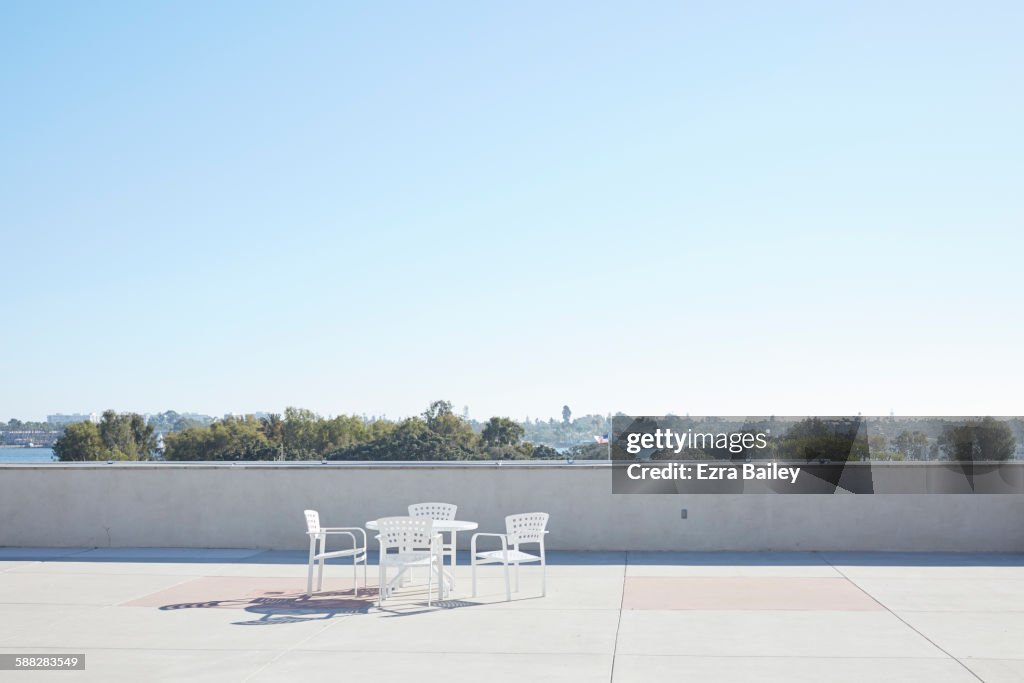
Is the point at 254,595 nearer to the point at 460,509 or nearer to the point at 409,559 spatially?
the point at 409,559

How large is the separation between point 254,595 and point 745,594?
4789 mm

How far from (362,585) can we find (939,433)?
8.79 metres

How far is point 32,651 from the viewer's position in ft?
22.5

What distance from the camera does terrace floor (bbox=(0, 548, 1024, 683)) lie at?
6359mm

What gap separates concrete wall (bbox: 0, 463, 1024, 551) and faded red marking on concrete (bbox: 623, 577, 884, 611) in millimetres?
2332

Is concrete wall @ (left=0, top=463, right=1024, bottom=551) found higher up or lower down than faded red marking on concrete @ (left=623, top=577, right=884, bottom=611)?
higher up

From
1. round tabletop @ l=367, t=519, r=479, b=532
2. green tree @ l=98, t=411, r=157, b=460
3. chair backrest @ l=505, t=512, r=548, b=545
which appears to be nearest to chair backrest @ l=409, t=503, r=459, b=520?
round tabletop @ l=367, t=519, r=479, b=532

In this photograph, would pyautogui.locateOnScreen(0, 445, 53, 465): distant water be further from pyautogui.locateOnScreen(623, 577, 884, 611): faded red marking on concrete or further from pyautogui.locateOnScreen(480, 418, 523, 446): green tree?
pyautogui.locateOnScreen(480, 418, 523, 446): green tree

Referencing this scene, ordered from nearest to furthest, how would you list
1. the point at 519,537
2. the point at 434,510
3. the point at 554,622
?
1. the point at 554,622
2. the point at 519,537
3. the point at 434,510

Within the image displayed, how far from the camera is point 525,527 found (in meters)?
9.23

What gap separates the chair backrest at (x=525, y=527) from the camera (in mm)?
9109

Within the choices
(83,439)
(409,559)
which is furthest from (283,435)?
(409,559)

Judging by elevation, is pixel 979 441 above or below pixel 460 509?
above

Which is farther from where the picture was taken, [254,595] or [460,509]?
[460,509]
